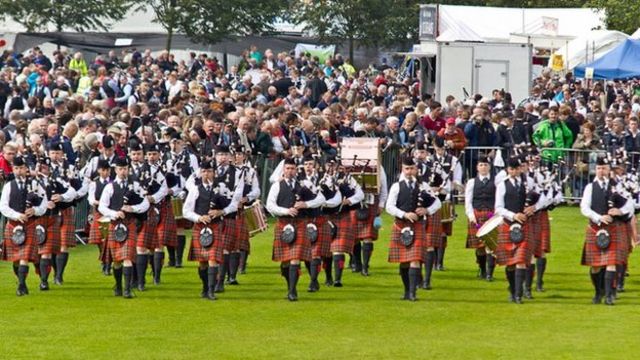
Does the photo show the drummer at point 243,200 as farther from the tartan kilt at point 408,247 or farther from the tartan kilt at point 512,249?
the tartan kilt at point 512,249

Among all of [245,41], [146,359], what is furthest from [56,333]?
[245,41]

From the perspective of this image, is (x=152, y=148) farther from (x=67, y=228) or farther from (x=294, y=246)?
(x=294, y=246)

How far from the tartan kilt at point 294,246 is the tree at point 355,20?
98.4 feet

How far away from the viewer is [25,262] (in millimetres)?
20344

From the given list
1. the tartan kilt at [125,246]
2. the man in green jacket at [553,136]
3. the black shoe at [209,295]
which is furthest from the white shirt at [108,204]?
the man in green jacket at [553,136]

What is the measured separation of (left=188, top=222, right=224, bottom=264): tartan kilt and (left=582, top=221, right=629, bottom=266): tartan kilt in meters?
4.11

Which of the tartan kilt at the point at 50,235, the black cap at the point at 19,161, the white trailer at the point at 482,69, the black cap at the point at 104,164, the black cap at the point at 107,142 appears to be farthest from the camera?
the white trailer at the point at 482,69

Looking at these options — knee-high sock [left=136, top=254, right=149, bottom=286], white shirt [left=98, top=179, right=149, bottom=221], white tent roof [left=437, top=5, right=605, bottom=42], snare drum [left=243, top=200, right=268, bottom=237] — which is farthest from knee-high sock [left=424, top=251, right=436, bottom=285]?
white tent roof [left=437, top=5, right=605, bottom=42]

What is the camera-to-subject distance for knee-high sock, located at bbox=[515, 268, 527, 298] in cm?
2003

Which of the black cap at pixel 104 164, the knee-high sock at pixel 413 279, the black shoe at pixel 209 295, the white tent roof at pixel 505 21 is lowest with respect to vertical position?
the black shoe at pixel 209 295

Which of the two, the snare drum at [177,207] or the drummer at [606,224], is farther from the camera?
the snare drum at [177,207]

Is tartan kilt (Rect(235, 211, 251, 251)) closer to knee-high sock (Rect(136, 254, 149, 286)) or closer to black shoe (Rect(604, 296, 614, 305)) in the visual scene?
knee-high sock (Rect(136, 254, 149, 286))

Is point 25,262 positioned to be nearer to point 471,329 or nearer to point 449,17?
point 471,329

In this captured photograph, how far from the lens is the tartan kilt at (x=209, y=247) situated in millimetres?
20016
